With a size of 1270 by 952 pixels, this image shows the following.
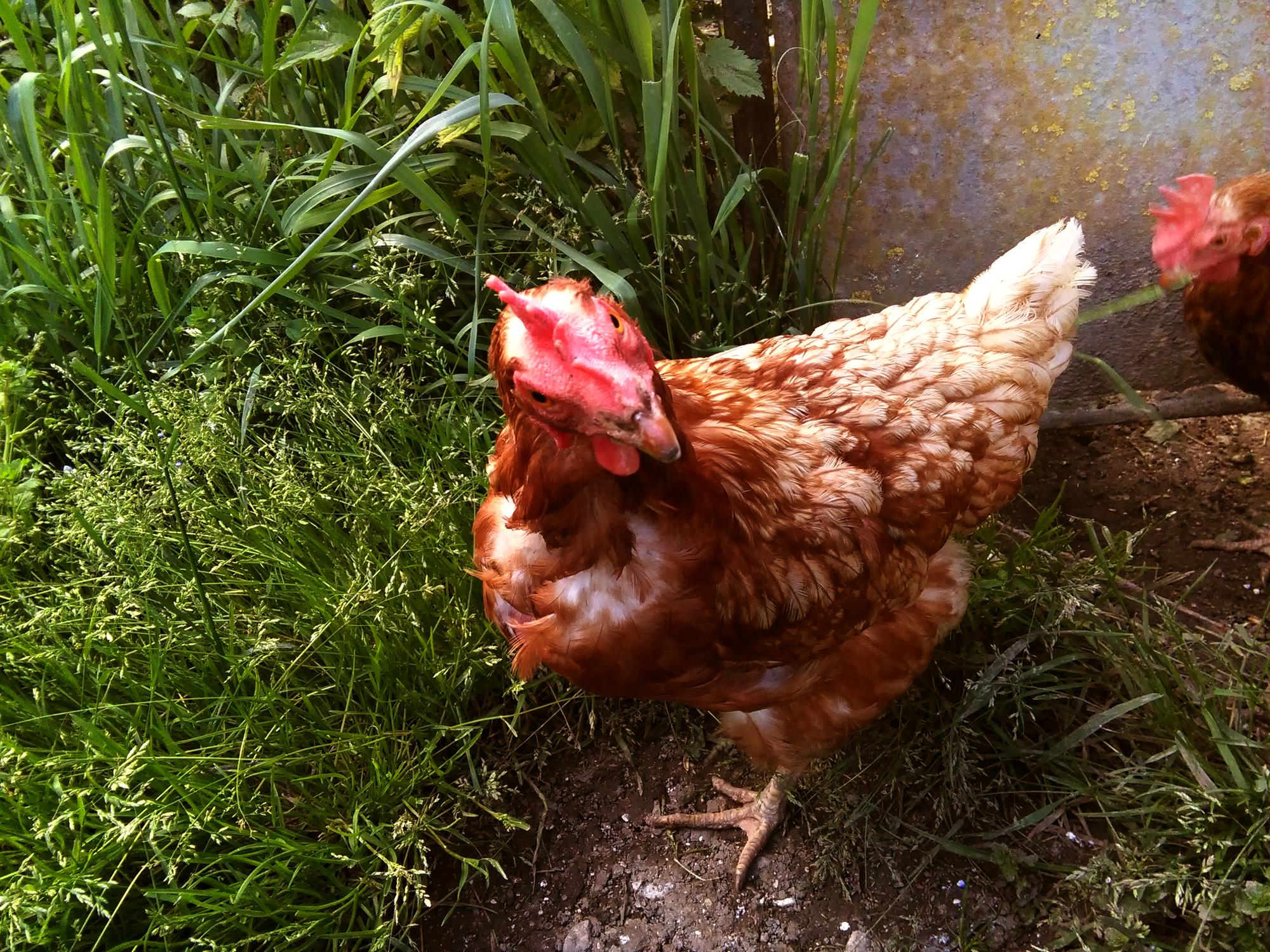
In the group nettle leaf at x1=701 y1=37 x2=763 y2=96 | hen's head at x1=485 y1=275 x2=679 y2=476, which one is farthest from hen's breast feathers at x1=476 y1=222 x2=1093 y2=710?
nettle leaf at x1=701 y1=37 x2=763 y2=96

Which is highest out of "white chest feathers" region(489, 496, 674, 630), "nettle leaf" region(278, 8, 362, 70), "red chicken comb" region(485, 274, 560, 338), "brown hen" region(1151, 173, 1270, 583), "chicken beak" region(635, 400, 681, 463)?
"nettle leaf" region(278, 8, 362, 70)

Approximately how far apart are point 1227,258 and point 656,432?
1877mm

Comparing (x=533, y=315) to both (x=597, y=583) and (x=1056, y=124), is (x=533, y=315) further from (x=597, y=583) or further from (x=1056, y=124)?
(x=1056, y=124)

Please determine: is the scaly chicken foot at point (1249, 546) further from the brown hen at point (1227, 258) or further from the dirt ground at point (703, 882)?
the brown hen at point (1227, 258)

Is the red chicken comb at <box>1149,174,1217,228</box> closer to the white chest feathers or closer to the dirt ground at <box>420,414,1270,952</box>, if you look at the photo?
the dirt ground at <box>420,414,1270,952</box>

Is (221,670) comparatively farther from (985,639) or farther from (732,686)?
(985,639)

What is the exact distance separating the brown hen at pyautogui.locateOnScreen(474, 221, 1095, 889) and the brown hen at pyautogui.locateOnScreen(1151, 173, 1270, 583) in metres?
0.38

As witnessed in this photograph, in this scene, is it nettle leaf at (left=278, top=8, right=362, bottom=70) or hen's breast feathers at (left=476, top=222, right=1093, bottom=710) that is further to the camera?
nettle leaf at (left=278, top=8, right=362, bottom=70)

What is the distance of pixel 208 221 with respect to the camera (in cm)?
233

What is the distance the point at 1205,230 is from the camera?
2.01 m

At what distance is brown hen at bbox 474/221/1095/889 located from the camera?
1.19 meters

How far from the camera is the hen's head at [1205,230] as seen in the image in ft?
6.56

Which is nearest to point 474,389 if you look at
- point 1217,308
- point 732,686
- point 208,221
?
point 208,221

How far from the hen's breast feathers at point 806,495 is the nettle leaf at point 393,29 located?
100cm
